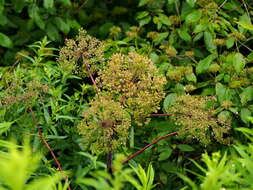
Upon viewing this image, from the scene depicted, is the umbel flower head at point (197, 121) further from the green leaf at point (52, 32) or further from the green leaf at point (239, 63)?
the green leaf at point (52, 32)

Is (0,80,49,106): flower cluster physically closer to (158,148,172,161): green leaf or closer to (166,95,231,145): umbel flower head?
(166,95,231,145): umbel flower head

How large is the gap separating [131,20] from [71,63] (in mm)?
2227

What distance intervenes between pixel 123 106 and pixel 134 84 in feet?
0.47

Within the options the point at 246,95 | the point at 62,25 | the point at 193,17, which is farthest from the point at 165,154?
the point at 62,25

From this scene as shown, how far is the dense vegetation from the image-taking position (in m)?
1.96

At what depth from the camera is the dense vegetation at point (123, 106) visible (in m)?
1.96

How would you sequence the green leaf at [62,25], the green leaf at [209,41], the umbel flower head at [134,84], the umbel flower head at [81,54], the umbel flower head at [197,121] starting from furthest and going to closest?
the green leaf at [62,25], the green leaf at [209,41], the umbel flower head at [81,54], the umbel flower head at [197,121], the umbel flower head at [134,84]

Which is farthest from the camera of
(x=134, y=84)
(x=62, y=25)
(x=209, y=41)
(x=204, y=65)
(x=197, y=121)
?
(x=62, y=25)

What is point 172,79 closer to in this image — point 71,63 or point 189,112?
point 189,112

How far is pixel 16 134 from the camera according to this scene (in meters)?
2.63

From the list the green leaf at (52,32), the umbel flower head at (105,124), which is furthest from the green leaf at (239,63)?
the green leaf at (52,32)

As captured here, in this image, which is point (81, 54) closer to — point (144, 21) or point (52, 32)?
point (144, 21)

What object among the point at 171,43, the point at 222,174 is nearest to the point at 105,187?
the point at 222,174

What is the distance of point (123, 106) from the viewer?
2314 mm
